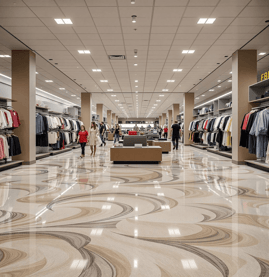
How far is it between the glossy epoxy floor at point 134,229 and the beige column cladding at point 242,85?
3.12 meters

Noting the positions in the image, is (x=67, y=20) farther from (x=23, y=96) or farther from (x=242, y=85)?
(x=242, y=85)

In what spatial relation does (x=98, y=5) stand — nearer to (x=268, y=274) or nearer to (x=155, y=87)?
(x=268, y=274)

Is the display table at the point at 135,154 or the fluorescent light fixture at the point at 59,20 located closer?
the fluorescent light fixture at the point at 59,20

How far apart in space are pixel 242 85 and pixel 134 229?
7.16m

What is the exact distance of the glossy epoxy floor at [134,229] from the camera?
6.82ft

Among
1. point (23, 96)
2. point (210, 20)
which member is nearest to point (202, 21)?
point (210, 20)

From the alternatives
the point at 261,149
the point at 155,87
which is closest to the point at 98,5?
the point at 261,149

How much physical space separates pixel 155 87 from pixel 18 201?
12946 mm

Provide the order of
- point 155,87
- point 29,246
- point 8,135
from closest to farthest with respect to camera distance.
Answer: point 29,246 < point 8,135 < point 155,87

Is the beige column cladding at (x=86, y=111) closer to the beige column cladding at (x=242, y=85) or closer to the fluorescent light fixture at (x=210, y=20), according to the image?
the beige column cladding at (x=242, y=85)

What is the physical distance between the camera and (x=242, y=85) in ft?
27.6

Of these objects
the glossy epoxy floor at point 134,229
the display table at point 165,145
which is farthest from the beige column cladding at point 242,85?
the display table at point 165,145

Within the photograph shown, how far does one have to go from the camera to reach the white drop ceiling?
5.66 metres

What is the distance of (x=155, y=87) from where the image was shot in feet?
52.1
